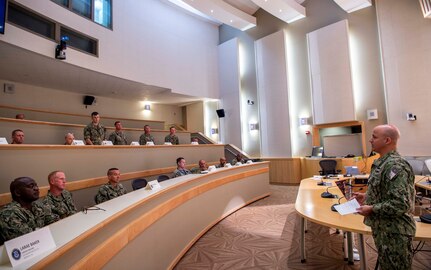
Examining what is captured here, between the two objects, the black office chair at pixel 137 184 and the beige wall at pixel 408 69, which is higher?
the beige wall at pixel 408 69

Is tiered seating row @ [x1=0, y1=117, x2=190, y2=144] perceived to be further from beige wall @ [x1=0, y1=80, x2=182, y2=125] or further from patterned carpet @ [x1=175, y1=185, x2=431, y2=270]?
patterned carpet @ [x1=175, y1=185, x2=431, y2=270]

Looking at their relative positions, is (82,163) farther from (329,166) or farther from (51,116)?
(329,166)

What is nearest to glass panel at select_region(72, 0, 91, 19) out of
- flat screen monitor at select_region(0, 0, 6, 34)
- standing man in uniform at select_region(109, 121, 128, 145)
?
flat screen monitor at select_region(0, 0, 6, 34)

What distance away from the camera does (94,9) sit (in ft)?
19.1

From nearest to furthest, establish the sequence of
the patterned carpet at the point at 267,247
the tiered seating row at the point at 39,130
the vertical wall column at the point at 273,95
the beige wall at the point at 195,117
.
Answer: the patterned carpet at the point at 267,247 < the tiered seating row at the point at 39,130 < the vertical wall column at the point at 273,95 < the beige wall at the point at 195,117

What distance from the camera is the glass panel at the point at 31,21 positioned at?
4.36 meters

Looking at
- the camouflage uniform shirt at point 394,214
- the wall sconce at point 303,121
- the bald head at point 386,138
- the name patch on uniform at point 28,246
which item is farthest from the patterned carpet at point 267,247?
the wall sconce at point 303,121

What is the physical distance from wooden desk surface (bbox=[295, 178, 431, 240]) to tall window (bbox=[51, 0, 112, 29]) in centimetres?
599

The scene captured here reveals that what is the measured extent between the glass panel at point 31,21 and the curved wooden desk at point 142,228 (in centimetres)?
436

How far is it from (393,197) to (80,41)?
20.6ft

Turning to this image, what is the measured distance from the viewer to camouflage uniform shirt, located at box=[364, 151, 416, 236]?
1358 mm

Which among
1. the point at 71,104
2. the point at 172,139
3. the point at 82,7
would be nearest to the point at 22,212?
the point at 172,139

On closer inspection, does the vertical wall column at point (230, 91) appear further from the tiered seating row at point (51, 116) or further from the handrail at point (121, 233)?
the handrail at point (121, 233)

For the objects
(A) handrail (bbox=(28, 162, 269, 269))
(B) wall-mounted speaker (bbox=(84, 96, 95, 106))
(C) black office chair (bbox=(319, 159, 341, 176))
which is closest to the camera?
(A) handrail (bbox=(28, 162, 269, 269))
